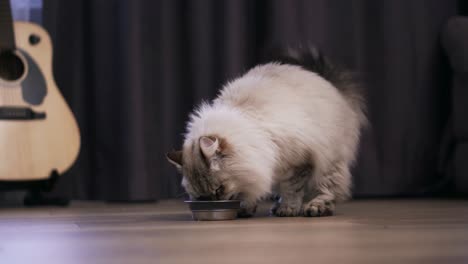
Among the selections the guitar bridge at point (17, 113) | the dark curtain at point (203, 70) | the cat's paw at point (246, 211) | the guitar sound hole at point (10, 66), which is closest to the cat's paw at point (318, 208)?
the cat's paw at point (246, 211)

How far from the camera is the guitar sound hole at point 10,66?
327cm

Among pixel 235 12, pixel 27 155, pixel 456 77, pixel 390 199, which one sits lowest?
pixel 390 199

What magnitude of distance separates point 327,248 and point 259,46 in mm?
2374

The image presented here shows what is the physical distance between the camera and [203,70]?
357cm

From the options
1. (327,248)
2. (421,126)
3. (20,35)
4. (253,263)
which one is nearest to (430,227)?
(327,248)

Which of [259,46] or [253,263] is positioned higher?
[259,46]

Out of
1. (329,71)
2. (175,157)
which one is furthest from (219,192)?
(329,71)

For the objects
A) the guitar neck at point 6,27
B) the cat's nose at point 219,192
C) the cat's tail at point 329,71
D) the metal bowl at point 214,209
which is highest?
the guitar neck at point 6,27

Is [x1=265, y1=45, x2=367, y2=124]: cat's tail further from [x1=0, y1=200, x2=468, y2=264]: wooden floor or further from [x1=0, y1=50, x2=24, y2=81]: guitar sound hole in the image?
[x1=0, y1=50, x2=24, y2=81]: guitar sound hole

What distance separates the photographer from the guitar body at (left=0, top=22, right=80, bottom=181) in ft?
10.3

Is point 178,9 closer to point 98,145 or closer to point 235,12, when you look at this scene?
point 235,12

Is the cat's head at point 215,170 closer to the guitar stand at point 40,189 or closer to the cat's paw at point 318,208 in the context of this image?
the cat's paw at point 318,208

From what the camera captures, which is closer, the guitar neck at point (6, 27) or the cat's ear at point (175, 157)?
the cat's ear at point (175, 157)

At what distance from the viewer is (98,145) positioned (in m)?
3.55
